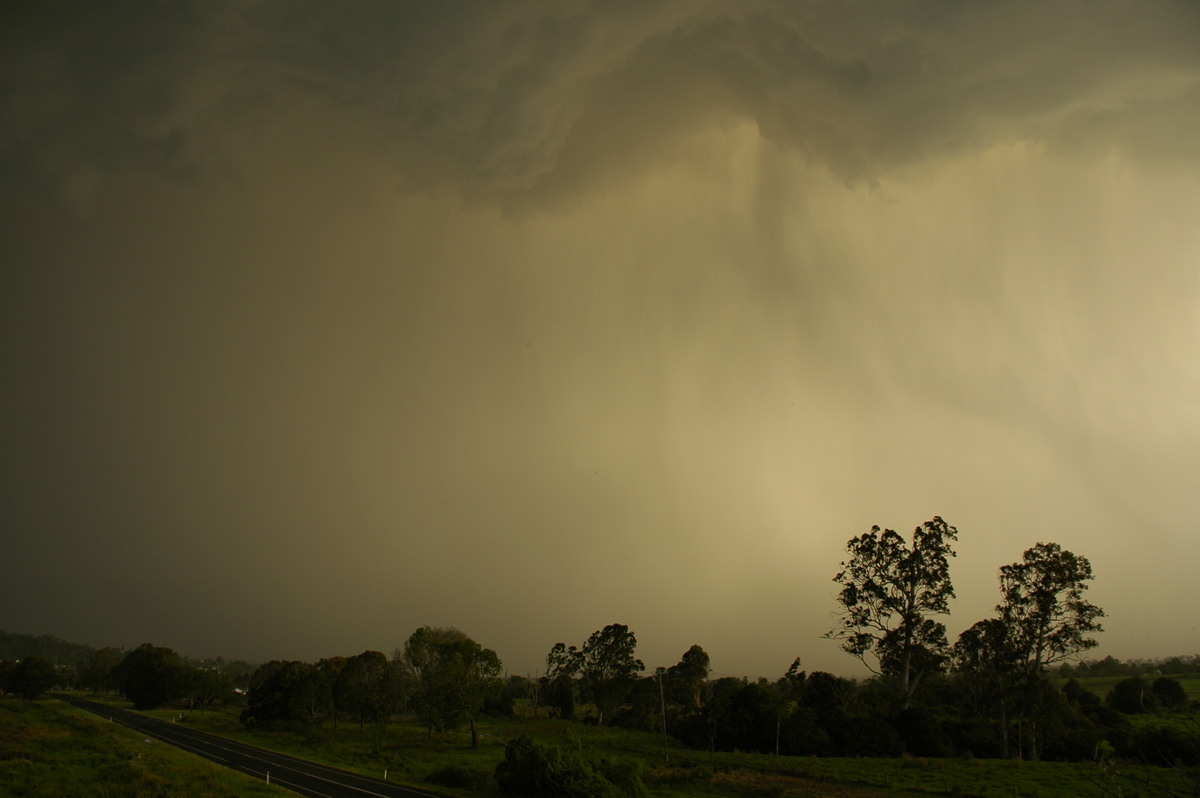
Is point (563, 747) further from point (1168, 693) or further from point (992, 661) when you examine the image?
point (1168, 693)

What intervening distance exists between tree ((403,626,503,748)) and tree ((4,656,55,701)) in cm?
8866

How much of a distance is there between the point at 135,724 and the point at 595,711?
2784 inches

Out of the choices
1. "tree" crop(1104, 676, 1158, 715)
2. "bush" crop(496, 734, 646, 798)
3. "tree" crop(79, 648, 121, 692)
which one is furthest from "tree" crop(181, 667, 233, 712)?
"tree" crop(1104, 676, 1158, 715)

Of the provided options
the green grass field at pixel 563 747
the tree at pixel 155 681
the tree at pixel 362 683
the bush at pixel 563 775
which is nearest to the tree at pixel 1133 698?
the green grass field at pixel 563 747

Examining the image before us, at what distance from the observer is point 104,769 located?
4159cm

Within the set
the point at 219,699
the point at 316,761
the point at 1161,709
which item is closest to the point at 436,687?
the point at 316,761

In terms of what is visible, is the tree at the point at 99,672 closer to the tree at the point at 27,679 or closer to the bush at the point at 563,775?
the tree at the point at 27,679

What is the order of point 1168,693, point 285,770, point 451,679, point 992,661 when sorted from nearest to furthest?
point 285,770, point 992,661, point 451,679, point 1168,693

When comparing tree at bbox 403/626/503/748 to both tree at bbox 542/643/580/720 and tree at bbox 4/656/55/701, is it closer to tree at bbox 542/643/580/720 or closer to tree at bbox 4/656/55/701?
tree at bbox 542/643/580/720

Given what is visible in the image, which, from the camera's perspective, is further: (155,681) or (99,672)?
(99,672)

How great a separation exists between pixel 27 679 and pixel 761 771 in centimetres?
13246

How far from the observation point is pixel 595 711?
115562 millimetres

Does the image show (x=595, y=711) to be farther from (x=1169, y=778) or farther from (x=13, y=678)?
(x=13, y=678)

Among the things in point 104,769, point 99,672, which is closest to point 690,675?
point 104,769
